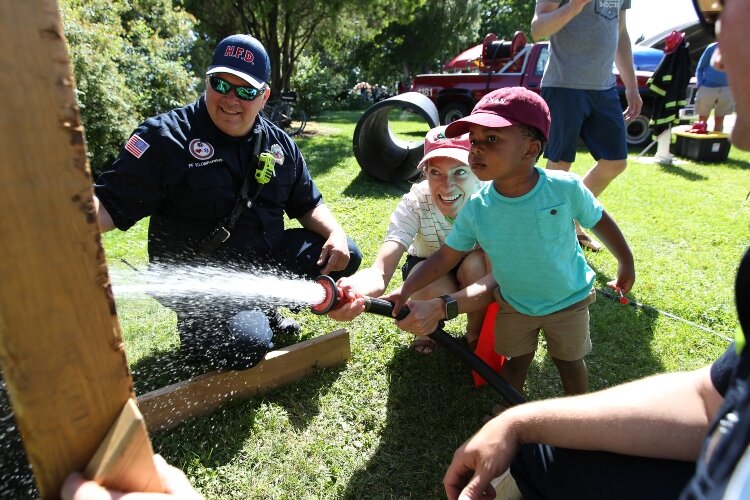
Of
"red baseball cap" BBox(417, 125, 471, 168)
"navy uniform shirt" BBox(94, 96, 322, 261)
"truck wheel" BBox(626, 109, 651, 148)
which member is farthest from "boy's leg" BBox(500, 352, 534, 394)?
"truck wheel" BBox(626, 109, 651, 148)

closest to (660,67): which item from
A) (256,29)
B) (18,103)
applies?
(18,103)

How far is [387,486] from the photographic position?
7.67 ft

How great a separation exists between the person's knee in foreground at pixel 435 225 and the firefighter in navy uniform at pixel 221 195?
39 cm

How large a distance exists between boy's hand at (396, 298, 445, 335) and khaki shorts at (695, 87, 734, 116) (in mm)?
10619

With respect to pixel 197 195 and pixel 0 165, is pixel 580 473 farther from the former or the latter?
pixel 197 195

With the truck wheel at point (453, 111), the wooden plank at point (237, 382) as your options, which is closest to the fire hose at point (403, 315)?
the wooden plank at point (237, 382)

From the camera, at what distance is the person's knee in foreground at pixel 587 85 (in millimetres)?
4016

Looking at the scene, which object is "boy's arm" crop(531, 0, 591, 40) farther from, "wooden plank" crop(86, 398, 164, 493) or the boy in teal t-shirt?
"wooden plank" crop(86, 398, 164, 493)

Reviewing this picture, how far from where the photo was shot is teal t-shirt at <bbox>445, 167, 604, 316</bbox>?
2.44 meters

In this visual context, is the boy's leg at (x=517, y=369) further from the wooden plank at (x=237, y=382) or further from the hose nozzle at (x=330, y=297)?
the hose nozzle at (x=330, y=297)

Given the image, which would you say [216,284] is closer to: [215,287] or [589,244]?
[215,287]

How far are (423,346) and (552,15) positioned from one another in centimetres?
260

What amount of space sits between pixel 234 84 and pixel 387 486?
226 centimetres

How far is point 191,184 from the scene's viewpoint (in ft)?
9.29
